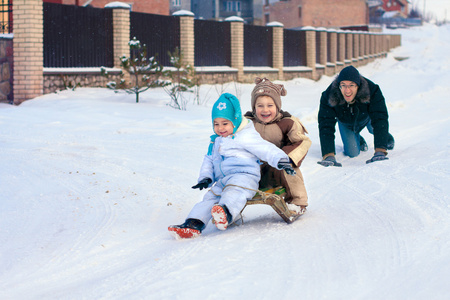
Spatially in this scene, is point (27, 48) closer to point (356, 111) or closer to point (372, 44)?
point (356, 111)

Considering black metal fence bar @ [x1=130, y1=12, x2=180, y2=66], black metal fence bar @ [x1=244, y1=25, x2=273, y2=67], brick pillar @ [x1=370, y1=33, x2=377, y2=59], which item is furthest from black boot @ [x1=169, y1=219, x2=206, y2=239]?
brick pillar @ [x1=370, y1=33, x2=377, y2=59]

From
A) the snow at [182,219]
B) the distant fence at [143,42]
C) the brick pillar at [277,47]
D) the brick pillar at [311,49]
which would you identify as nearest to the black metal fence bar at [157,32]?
the distant fence at [143,42]

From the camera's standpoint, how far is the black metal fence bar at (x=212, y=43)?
18.5 meters


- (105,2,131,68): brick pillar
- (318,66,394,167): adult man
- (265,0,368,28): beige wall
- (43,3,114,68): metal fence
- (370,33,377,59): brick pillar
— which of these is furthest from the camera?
(265,0,368,28): beige wall

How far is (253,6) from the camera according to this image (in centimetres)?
5278

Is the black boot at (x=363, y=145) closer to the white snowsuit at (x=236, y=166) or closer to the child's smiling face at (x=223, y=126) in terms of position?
the white snowsuit at (x=236, y=166)

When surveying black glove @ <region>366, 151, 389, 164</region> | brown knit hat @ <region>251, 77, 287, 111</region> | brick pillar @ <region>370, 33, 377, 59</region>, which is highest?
brick pillar @ <region>370, 33, 377, 59</region>

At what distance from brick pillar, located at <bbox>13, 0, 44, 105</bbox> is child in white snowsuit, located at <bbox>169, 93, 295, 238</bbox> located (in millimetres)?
9880

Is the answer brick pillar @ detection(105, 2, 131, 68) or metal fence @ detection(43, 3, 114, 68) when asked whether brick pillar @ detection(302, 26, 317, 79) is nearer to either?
A: brick pillar @ detection(105, 2, 131, 68)

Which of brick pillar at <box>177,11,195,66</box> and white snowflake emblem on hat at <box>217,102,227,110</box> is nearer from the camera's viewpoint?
white snowflake emblem on hat at <box>217,102,227,110</box>

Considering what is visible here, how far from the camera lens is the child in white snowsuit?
363cm

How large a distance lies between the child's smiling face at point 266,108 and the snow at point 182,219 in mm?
766

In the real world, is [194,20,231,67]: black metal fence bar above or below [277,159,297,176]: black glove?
above

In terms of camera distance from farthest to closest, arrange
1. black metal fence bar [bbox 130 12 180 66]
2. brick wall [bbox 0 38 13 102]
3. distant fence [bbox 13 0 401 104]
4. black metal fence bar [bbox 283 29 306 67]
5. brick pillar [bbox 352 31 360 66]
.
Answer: brick pillar [bbox 352 31 360 66] → black metal fence bar [bbox 283 29 306 67] → black metal fence bar [bbox 130 12 180 66] → distant fence [bbox 13 0 401 104] → brick wall [bbox 0 38 13 102]
